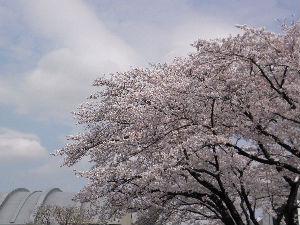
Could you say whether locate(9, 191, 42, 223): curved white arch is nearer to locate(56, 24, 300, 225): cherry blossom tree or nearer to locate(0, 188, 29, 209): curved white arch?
locate(0, 188, 29, 209): curved white arch

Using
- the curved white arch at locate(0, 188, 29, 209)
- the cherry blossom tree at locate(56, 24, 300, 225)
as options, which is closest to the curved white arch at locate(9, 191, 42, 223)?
the curved white arch at locate(0, 188, 29, 209)

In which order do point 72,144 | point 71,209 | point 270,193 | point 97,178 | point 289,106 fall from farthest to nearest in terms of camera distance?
1. point 71,209
2. point 270,193
3. point 72,144
4. point 97,178
5. point 289,106

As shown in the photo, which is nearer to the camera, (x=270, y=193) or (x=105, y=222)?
(x=105, y=222)

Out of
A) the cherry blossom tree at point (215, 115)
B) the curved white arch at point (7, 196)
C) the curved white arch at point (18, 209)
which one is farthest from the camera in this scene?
the curved white arch at point (7, 196)

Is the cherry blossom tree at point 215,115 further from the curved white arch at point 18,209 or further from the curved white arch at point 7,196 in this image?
the curved white arch at point 7,196

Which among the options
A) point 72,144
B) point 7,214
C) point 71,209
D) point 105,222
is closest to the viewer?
point 72,144

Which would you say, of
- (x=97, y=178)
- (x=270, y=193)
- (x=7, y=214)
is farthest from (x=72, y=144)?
(x=7, y=214)

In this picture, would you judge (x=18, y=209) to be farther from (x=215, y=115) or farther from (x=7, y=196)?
(x=215, y=115)

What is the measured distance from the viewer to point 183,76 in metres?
13.5

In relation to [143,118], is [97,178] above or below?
below

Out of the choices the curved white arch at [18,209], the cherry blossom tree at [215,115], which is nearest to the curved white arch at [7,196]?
the curved white arch at [18,209]

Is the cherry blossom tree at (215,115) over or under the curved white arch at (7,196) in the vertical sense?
under

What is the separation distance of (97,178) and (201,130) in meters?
4.13

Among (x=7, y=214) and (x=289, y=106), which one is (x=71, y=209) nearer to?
(x=7, y=214)
